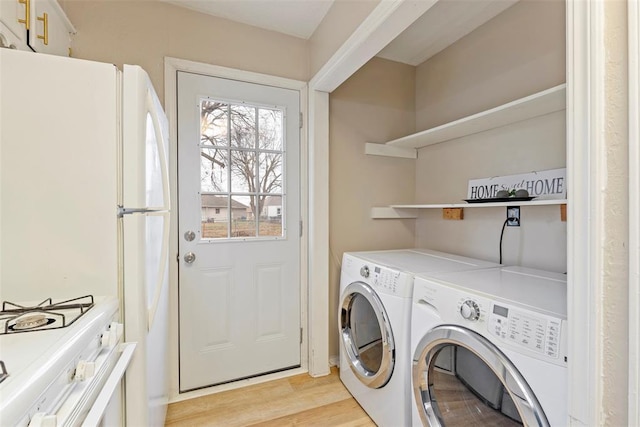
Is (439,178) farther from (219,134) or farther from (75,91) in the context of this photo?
(75,91)

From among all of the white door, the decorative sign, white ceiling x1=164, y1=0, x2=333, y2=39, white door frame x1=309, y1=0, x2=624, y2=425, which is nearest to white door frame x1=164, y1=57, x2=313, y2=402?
the white door

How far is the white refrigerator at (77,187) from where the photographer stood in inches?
33.9

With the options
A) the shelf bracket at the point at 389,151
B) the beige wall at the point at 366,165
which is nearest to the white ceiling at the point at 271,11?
the beige wall at the point at 366,165

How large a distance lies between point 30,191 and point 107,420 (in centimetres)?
70

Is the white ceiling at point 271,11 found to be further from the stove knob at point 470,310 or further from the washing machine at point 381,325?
the stove knob at point 470,310

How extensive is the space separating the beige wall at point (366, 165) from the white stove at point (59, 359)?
5.00ft

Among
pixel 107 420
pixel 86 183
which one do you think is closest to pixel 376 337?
pixel 107 420

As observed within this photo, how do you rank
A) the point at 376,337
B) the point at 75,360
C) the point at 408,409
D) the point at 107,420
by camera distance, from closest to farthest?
the point at 75,360, the point at 107,420, the point at 408,409, the point at 376,337

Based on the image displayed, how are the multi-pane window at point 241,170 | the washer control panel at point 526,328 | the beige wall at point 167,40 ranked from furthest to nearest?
the multi-pane window at point 241,170
the beige wall at point 167,40
the washer control panel at point 526,328

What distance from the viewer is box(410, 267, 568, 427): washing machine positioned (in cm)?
81

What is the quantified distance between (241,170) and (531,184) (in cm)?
175

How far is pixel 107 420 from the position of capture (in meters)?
0.79

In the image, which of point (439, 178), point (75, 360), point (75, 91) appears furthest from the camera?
point (439, 178)

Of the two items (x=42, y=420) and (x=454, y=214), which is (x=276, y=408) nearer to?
(x=42, y=420)
